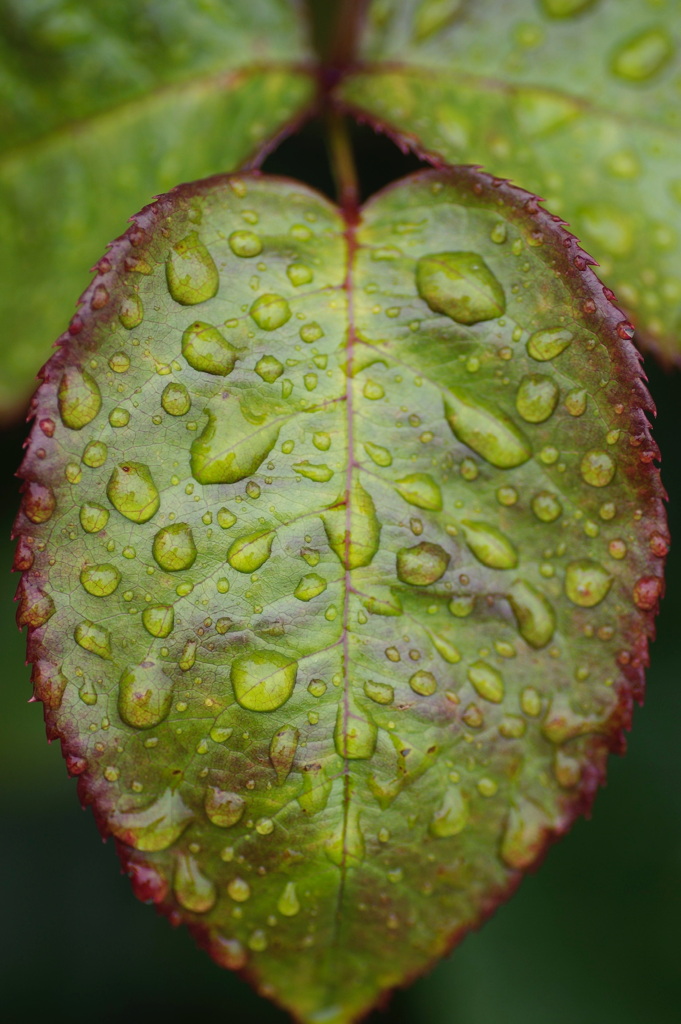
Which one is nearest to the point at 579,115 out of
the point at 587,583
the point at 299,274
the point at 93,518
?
the point at 299,274

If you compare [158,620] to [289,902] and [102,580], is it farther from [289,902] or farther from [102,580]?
[289,902]

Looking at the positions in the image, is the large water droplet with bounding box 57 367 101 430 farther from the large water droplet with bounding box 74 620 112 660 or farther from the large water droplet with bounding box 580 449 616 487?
the large water droplet with bounding box 580 449 616 487

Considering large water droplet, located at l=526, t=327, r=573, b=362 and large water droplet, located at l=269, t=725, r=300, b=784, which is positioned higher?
large water droplet, located at l=526, t=327, r=573, b=362

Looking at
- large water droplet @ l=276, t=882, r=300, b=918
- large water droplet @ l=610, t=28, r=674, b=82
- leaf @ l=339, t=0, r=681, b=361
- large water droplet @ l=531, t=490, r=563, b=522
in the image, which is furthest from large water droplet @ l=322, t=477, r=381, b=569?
large water droplet @ l=610, t=28, r=674, b=82

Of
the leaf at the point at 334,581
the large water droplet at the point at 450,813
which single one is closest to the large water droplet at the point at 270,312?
the leaf at the point at 334,581

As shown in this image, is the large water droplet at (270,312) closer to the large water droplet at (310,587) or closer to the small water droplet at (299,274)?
the small water droplet at (299,274)

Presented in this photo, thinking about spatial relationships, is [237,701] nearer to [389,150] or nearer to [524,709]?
[524,709]
